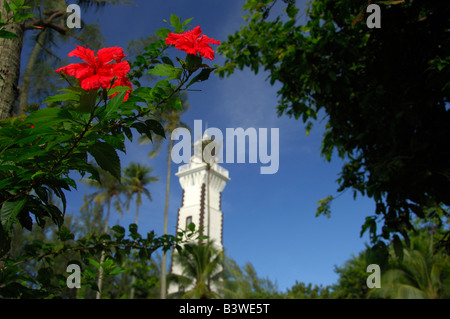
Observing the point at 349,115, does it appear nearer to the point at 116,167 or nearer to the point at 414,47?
the point at 414,47

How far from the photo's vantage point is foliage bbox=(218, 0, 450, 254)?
3041mm

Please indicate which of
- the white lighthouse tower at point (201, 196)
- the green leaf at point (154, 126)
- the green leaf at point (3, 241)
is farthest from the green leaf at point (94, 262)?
the white lighthouse tower at point (201, 196)

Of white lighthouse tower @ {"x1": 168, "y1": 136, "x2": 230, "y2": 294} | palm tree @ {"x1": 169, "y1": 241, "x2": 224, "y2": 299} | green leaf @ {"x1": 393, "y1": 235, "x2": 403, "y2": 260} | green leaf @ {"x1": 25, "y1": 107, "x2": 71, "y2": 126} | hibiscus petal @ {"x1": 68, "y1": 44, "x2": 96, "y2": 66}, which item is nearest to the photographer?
green leaf @ {"x1": 25, "y1": 107, "x2": 71, "y2": 126}

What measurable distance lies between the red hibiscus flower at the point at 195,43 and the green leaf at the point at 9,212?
815 millimetres

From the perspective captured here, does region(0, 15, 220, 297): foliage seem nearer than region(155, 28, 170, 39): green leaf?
Yes

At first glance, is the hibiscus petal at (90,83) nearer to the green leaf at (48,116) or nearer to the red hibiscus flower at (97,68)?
the red hibiscus flower at (97,68)

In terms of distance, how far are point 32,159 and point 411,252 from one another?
21643 millimetres

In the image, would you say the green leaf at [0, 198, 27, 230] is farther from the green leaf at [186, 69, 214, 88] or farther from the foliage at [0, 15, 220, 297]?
the green leaf at [186, 69, 214, 88]

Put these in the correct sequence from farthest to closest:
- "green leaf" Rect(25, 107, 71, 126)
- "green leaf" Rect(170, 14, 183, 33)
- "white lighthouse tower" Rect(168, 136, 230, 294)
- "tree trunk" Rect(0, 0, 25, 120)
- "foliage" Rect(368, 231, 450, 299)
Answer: "white lighthouse tower" Rect(168, 136, 230, 294), "foliage" Rect(368, 231, 450, 299), "tree trunk" Rect(0, 0, 25, 120), "green leaf" Rect(170, 14, 183, 33), "green leaf" Rect(25, 107, 71, 126)

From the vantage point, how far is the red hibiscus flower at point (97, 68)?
3.51ft

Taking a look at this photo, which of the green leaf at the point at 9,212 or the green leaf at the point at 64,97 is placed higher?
the green leaf at the point at 64,97

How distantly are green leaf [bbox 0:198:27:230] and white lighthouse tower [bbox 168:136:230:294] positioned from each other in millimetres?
29489

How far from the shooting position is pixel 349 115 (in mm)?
4145

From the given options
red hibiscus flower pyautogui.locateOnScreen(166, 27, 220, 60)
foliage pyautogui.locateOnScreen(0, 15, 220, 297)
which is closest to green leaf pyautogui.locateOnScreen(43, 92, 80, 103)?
foliage pyautogui.locateOnScreen(0, 15, 220, 297)
